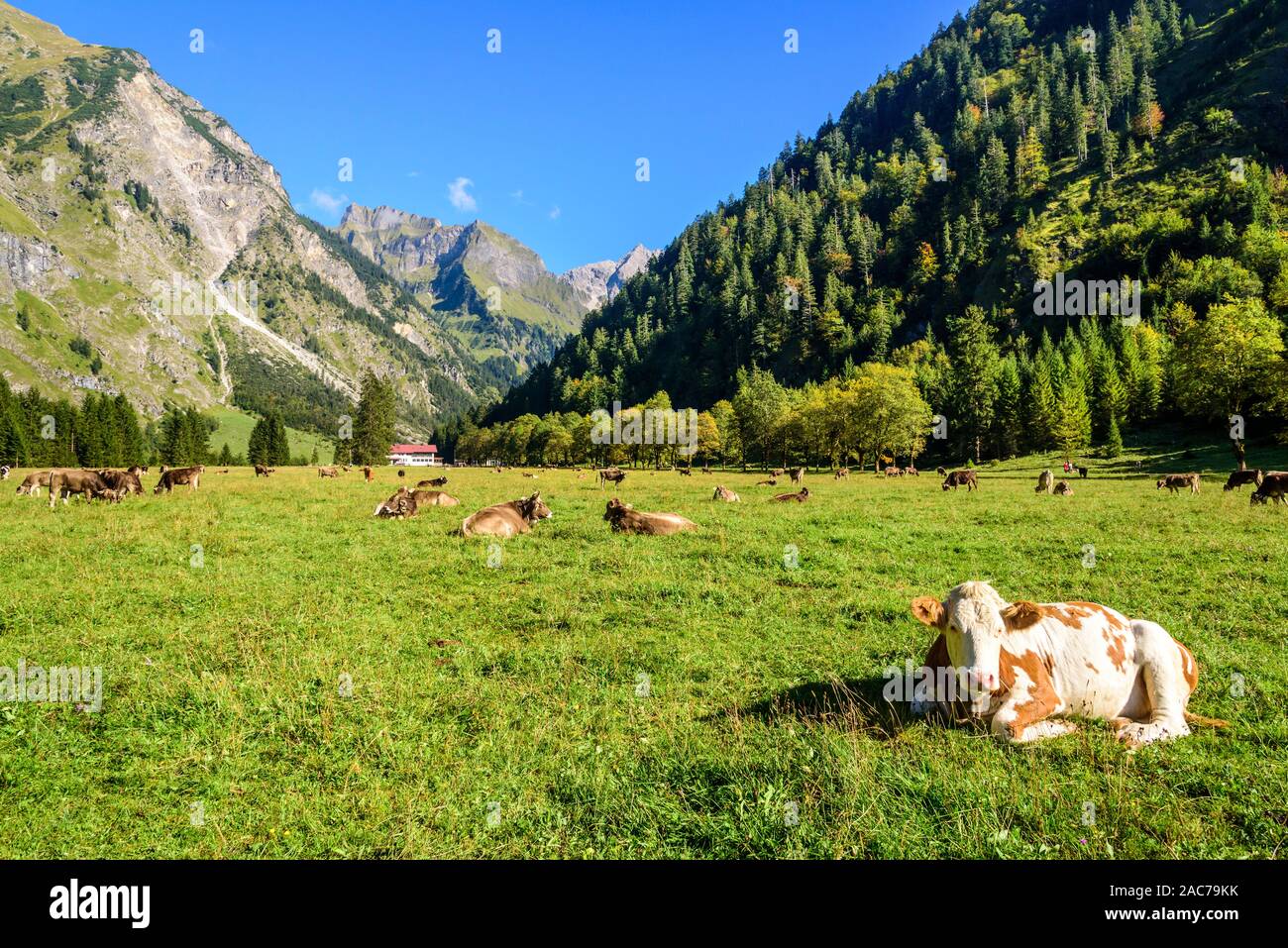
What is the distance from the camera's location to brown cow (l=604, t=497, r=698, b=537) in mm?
19500

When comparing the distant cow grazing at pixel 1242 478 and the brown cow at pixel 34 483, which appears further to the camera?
the distant cow grazing at pixel 1242 478

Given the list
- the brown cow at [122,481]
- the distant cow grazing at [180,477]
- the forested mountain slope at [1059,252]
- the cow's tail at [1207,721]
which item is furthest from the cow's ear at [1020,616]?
the forested mountain slope at [1059,252]

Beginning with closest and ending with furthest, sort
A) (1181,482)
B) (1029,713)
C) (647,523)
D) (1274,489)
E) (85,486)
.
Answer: (1029,713)
(647,523)
(1274,489)
(85,486)
(1181,482)

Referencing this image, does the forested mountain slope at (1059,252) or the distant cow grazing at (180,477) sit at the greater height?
the forested mountain slope at (1059,252)

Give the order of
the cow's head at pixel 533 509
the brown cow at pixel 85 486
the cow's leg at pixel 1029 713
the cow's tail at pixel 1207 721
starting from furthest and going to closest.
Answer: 1. the brown cow at pixel 85 486
2. the cow's head at pixel 533 509
3. the cow's tail at pixel 1207 721
4. the cow's leg at pixel 1029 713

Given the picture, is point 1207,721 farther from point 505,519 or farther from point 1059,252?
point 1059,252


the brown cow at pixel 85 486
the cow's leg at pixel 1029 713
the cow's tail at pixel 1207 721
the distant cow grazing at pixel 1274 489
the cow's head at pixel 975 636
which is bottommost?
the cow's tail at pixel 1207 721

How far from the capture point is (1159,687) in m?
6.16

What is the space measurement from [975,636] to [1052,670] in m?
1.12

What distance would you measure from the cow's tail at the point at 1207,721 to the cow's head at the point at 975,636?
1.92 metres

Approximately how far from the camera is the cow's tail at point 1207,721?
5.92 metres

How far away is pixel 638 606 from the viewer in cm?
1134

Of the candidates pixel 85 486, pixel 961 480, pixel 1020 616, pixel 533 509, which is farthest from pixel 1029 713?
pixel 961 480

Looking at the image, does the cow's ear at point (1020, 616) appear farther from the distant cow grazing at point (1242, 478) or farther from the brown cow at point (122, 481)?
the distant cow grazing at point (1242, 478)
